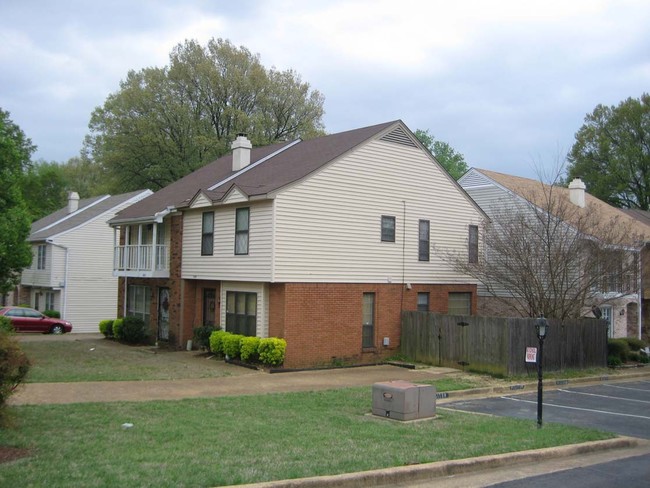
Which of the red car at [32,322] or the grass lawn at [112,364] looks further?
the red car at [32,322]

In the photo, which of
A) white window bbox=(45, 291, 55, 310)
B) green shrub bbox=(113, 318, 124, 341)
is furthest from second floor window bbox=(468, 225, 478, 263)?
white window bbox=(45, 291, 55, 310)

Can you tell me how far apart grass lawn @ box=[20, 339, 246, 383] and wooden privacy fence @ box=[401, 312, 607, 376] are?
6.56 meters

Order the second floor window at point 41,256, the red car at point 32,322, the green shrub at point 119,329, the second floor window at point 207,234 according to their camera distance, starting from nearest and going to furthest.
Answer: the second floor window at point 207,234 → the green shrub at point 119,329 → the red car at point 32,322 → the second floor window at point 41,256

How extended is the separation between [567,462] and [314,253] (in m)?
12.1

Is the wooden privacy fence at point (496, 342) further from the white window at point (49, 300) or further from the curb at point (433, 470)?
the white window at point (49, 300)

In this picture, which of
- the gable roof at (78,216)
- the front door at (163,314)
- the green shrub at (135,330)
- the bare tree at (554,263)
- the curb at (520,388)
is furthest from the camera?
the gable roof at (78,216)

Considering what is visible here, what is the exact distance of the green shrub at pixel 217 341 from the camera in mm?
21562

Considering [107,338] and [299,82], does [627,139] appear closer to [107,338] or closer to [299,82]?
[299,82]

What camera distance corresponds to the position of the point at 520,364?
19.8m

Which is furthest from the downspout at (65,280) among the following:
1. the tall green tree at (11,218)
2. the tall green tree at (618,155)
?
the tall green tree at (618,155)

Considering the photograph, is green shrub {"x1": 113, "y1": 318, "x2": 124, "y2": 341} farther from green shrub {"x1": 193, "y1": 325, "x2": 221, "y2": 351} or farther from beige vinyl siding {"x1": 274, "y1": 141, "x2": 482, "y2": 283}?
beige vinyl siding {"x1": 274, "y1": 141, "x2": 482, "y2": 283}

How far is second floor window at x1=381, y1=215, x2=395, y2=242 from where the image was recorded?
2319 centimetres

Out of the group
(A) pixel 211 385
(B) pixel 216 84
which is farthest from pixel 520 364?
(B) pixel 216 84

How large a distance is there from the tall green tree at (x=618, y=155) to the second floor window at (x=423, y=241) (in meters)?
39.3
